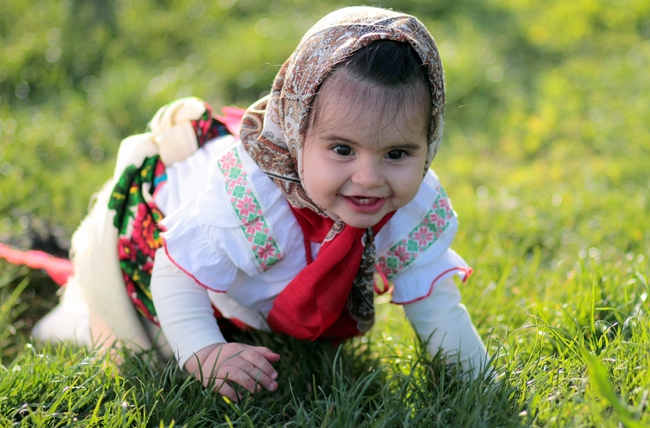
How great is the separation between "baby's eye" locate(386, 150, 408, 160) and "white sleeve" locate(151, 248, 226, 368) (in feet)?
2.37

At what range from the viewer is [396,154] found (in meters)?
1.98

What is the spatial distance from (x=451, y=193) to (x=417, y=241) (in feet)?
5.86

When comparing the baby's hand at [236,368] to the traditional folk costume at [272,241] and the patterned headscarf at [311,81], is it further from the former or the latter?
the patterned headscarf at [311,81]

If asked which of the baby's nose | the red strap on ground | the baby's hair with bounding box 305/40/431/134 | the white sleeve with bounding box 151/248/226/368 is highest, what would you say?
the baby's hair with bounding box 305/40/431/134

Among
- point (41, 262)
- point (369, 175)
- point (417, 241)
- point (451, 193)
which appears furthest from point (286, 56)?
point (369, 175)

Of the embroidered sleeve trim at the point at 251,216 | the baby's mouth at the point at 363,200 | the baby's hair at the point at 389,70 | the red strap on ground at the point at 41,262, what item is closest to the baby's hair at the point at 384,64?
the baby's hair at the point at 389,70

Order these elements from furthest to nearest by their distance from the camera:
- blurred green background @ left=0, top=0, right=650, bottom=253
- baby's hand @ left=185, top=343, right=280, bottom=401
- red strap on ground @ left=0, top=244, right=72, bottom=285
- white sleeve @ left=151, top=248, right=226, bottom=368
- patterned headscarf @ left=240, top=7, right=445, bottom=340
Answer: blurred green background @ left=0, top=0, right=650, bottom=253
red strap on ground @ left=0, top=244, right=72, bottom=285
white sleeve @ left=151, top=248, right=226, bottom=368
baby's hand @ left=185, top=343, right=280, bottom=401
patterned headscarf @ left=240, top=7, right=445, bottom=340

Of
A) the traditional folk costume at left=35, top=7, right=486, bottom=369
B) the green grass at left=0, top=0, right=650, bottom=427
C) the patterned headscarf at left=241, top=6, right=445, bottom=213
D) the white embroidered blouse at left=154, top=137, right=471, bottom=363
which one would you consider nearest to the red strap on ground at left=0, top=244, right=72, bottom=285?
the green grass at left=0, top=0, right=650, bottom=427

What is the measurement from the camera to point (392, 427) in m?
1.85

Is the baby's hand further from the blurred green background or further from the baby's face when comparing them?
the blurred green background

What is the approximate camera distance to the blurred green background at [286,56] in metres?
3.76

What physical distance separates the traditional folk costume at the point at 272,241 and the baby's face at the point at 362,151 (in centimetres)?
6

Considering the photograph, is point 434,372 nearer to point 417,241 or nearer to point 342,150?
point 417,241

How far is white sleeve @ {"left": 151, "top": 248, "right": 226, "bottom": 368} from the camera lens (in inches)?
85.4
